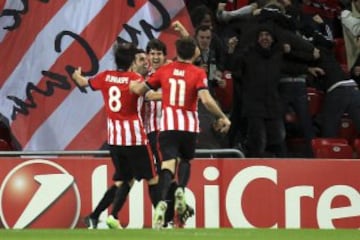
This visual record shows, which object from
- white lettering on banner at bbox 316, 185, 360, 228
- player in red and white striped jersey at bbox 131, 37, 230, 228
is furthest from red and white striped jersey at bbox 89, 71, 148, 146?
white lettering on banner at bbox 316, 185, 360, 228

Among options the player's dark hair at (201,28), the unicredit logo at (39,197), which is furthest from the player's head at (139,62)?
the unicredit logo at (39,197)

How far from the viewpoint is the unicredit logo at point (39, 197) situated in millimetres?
12328

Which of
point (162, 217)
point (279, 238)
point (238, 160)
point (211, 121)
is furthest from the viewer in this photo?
point (211, 121)

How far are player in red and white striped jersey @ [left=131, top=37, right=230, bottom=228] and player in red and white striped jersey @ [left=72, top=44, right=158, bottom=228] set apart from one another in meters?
0.31

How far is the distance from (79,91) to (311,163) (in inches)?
101

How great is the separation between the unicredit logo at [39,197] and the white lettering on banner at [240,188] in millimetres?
1592

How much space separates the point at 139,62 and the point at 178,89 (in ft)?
2.67

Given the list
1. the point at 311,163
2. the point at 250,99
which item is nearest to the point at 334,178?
the point at 311,163

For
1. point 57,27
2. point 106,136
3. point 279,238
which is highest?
point 57,27

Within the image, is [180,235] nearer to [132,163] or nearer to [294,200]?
[132,163]

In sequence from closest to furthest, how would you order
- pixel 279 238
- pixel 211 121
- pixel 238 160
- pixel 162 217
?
pixel 279 238, pixel 162 217, pixel 238 160, pixel 211 121

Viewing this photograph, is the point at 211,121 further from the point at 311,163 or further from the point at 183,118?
the point at 183,118

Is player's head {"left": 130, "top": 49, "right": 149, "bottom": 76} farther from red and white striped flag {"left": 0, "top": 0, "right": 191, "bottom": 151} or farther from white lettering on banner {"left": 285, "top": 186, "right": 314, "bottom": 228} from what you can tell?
white lettering on banner {"left": 285, "top": 186, "right": 314, "bottom": 228}

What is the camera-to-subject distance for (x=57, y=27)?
12578 mm
